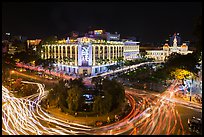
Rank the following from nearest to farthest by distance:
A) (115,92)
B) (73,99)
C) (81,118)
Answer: (81,118)
(73,99)
(115,92)

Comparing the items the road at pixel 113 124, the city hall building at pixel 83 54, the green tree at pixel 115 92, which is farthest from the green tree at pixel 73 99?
the city hall building at pixel 83 54

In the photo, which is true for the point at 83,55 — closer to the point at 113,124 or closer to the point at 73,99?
the point at 73,99

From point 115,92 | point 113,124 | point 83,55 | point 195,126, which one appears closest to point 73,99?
point 115,92

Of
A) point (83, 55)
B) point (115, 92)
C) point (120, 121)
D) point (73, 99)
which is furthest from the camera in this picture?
point (83, 55)

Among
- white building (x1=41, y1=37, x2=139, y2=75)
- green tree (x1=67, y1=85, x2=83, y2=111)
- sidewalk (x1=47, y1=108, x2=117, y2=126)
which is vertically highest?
white building (x1=41, y1=37, x2=139, y2=75)

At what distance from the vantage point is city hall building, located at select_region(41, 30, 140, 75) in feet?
135

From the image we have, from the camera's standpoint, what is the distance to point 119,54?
174 ft

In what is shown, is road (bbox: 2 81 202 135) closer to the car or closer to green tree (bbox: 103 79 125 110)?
the car

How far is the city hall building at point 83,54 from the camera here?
135 ft

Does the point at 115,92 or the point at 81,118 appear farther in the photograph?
the point at 115,92

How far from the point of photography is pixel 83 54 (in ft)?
135

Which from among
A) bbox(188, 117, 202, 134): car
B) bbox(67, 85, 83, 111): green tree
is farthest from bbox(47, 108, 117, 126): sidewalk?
bbox(188, 117, 202, 134): car

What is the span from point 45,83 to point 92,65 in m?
12.8

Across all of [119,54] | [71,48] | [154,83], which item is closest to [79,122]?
[154,83]
